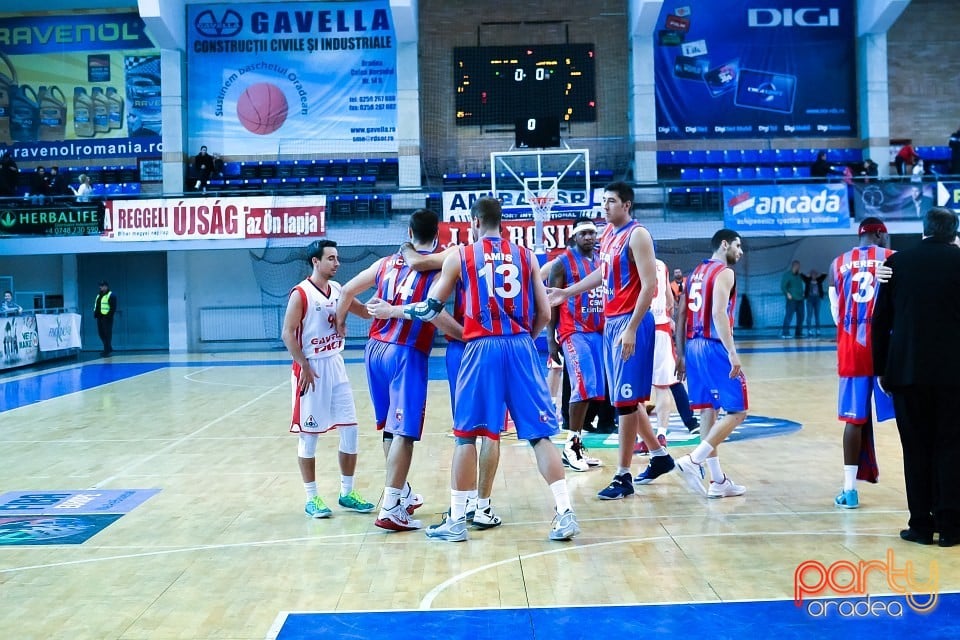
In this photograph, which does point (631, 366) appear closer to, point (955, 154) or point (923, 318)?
point (923, 318)

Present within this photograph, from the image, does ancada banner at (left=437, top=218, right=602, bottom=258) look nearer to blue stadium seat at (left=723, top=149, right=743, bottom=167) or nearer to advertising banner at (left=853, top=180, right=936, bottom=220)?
blue stadium seat at (left=723, top=149, right=743, bottom=167)

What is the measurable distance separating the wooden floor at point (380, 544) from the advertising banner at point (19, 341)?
9.58 m

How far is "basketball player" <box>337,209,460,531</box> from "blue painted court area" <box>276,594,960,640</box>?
61.7 inches

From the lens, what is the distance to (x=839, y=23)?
25.0 m

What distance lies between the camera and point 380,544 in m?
5.28

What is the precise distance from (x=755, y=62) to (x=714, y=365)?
20.8m

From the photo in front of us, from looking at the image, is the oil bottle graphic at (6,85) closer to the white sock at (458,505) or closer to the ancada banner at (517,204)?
the ancada banner at (517,204)

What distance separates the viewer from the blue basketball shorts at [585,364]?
24.1 ft

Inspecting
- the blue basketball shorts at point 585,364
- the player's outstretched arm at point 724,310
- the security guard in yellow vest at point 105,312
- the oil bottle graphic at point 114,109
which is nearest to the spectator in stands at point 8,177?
the oil bottle graphic at point 114,109

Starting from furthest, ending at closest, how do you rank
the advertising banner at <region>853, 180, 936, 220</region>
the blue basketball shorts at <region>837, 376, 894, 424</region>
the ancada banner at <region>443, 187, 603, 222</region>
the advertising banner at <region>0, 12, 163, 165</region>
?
1. the advertising banner at <region>0, 12, 163, 165</region>
2. the advertising banner at <region>853, 180, 936, 220</region>
3. the ancada banner at <region>443, 187, 603, 222</region>
4. the blue basketball shorts at <region>837, 376, 894, 424</region>

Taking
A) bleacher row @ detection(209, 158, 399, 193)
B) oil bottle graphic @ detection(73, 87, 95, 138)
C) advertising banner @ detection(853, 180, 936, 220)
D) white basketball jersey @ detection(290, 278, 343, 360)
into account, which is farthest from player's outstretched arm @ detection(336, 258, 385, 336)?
oil bottle graphic @ detection(73, 87, 95, 138)

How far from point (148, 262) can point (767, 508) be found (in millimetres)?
23782

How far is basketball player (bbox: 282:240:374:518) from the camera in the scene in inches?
240

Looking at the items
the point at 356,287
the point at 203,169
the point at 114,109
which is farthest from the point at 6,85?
the point at 356,287
